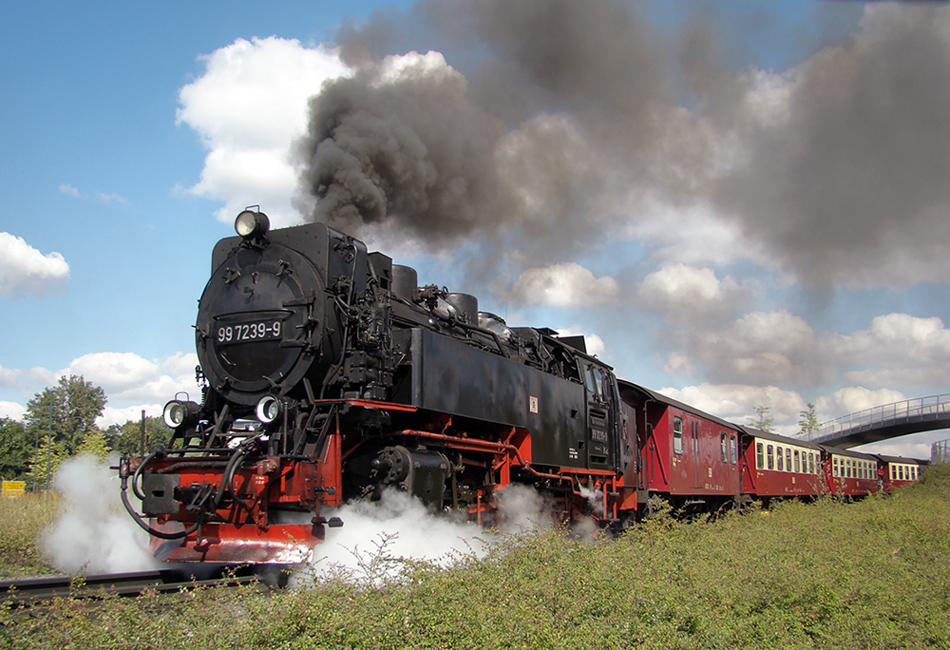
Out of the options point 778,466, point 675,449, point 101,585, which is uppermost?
point 675,449

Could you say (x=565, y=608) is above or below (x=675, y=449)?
below

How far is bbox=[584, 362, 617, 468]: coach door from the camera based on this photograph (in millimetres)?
9977

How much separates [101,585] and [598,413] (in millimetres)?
6971

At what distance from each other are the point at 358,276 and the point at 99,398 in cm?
6522

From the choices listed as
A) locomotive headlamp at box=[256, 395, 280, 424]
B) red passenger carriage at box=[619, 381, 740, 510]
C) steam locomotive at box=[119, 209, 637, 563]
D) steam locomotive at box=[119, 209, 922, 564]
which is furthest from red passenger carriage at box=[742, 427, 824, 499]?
locomotive headlamp at box=[256, 395, 280, 424]

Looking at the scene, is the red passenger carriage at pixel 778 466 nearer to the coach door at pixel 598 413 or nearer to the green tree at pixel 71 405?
the coach door at pixel 598 413

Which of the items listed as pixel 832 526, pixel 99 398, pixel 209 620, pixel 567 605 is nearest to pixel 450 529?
pixel 567 605

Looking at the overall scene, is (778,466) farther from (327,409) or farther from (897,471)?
(327,409)

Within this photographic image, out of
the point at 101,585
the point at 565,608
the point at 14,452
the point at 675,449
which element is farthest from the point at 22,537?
the point at 14,452

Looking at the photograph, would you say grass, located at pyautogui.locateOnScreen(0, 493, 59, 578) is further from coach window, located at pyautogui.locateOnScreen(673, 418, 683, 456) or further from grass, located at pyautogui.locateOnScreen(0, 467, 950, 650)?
coach window, located at pyautogui.locateOnScreen(673, 418, 683, 456)

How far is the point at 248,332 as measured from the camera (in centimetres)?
645

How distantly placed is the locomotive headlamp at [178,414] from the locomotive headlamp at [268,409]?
1.32 meters

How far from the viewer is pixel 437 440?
257 inches

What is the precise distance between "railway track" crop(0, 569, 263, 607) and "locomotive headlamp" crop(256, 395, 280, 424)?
3.91ft
